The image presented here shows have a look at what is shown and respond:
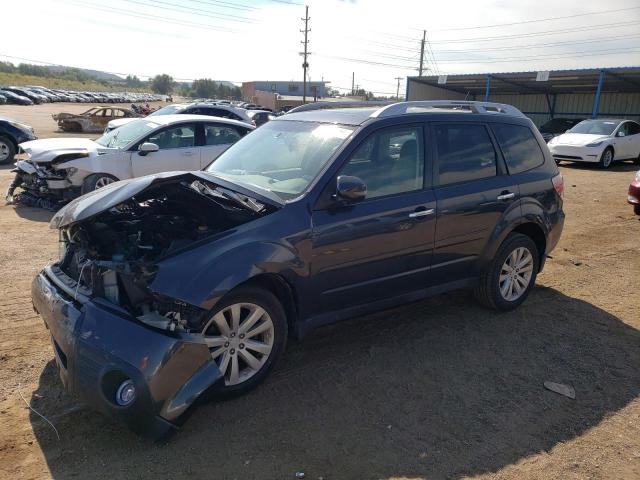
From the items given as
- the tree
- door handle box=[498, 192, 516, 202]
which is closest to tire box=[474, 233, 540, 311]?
door handle box=[498, 192, 516, 202]

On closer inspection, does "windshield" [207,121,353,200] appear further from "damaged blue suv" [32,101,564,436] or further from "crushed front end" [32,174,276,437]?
"crushed front end" [32,174,276,437]

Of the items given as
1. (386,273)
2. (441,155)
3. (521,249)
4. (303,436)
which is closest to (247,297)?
(303,436)

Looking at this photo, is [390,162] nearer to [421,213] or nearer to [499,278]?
[421,213]

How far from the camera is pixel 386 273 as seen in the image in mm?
4039

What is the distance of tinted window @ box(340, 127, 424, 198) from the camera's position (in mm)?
3955

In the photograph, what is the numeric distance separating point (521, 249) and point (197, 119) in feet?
21.0

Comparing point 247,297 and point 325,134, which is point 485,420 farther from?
point 325,134

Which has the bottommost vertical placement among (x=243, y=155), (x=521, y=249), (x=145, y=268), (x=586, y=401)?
(x=586, y=401)

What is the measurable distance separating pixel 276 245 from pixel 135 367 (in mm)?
1138

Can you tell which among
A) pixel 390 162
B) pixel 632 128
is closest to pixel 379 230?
pixel 390 162

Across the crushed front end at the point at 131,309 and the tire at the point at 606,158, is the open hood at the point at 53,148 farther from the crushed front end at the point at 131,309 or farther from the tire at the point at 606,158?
the tire at the point at 606,158

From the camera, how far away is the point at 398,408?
11.3 ft

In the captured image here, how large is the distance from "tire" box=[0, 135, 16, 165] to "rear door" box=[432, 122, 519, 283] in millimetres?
13016

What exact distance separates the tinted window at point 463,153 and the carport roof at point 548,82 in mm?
22689
